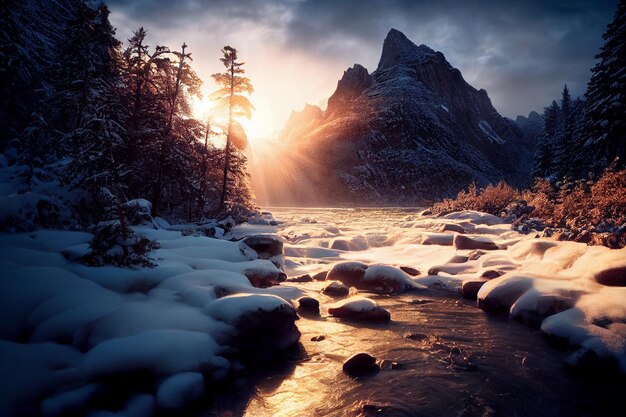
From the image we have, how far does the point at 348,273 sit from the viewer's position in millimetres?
10102

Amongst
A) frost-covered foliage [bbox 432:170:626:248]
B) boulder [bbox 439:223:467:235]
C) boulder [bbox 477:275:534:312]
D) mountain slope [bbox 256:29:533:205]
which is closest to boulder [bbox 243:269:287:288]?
boulder [bbox 477:275:534:312]

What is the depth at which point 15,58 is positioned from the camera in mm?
16953

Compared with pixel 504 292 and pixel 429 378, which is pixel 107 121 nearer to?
pixel 429 378

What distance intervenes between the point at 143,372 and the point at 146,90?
18078 mm

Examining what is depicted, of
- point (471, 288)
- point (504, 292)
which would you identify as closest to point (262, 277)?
point (471, 288)

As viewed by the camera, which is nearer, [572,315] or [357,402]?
[357,402]

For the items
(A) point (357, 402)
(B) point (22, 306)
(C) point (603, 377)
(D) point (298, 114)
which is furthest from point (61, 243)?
(D) point (298, 114)

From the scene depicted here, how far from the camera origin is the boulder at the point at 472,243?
11.9 meters

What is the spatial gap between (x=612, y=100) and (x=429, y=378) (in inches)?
980

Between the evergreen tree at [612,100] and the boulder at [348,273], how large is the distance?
20.2 meters

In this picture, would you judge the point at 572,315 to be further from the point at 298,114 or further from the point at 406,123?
the point at 298,114

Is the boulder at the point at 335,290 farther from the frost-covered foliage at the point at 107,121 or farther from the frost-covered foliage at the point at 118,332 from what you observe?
the frost-covered foliage at the point at 107,121

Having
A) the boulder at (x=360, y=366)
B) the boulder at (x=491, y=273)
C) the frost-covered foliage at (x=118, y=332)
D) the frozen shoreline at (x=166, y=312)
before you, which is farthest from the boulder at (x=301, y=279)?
the boulder at (x=360, y=366)

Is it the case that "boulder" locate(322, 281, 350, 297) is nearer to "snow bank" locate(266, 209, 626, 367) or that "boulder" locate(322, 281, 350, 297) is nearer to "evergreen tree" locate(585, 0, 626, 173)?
"snow bank" locate(266, 209, 626, 367)
